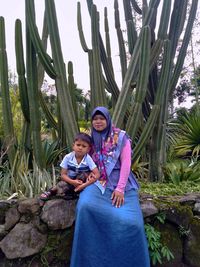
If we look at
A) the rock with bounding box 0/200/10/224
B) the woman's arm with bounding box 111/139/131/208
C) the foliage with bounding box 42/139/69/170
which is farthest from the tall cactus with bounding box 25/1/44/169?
the woman's arm with bounding box 111/139/131/208

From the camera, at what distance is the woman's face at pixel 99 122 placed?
3.20 metres

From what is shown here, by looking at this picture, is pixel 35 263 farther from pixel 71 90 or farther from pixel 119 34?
pixel 119 34

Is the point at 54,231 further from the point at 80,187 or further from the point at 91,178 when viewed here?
the point at 91,178

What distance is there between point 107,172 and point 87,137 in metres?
0.39

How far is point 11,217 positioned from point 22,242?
30 cm

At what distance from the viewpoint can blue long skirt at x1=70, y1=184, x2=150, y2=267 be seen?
9.17ft

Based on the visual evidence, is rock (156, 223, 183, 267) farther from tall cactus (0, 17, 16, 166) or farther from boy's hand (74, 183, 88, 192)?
tall cactus (0, 17, 16, 166)

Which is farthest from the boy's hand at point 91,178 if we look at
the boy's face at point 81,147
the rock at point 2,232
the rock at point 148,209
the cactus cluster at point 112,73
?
the cactus cluster at point 112,73

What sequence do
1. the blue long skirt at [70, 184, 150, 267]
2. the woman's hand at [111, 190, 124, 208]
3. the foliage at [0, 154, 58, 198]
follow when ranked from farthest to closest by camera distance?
the foliage at [0, 154, 58, 198] → the woman's hand at [111, 190, 124, 208] → the blue long skirt at [70, 184, 150, 267]

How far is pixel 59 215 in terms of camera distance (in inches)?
136

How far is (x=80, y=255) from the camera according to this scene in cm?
284

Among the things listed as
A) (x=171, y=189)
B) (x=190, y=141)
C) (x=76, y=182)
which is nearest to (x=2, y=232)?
(x=76, y=182)

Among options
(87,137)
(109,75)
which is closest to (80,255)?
(87,137)

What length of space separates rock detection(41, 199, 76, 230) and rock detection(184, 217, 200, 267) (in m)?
1.26
